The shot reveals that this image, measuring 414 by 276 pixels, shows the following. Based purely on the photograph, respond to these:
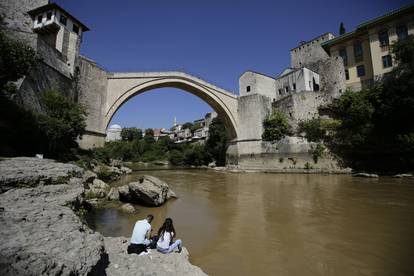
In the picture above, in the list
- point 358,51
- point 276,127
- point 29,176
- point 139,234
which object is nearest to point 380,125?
point 276,127

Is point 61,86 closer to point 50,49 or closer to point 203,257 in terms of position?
point 50,49

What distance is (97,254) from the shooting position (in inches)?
92.0

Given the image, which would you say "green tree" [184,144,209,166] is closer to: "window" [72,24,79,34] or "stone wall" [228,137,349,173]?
"stone wall" [228,137,349,173]

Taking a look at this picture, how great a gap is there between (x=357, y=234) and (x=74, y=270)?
Result: 5.61m

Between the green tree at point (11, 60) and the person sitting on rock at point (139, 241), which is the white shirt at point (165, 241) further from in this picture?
the green tree at point (11, 60)

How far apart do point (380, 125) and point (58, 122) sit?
22.7 m

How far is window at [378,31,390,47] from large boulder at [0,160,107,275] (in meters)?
28.7

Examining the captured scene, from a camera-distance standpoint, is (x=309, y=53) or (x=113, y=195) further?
(x=309, y=53)

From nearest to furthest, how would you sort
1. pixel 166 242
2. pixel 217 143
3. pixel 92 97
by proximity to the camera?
pixel 166 242 → pixel 92 97 → pixel 217 143

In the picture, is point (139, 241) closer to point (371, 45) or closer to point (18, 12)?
point (18, 12)

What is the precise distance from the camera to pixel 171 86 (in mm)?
26406

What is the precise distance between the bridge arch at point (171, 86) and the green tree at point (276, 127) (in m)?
4.32

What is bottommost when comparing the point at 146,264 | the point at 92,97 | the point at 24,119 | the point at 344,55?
the point at 146,264

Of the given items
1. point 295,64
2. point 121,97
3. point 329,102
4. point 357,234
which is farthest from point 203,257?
point 295,64
